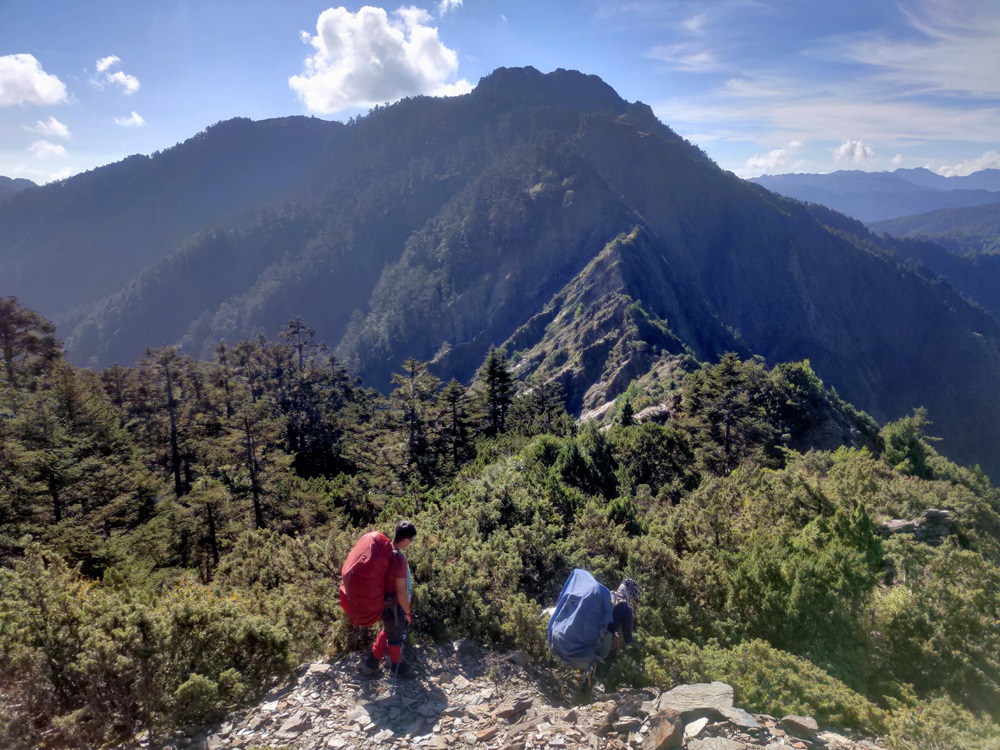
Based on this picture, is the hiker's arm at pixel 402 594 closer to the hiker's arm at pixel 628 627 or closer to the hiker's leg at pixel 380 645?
the hiker's leg at pixel 380 645

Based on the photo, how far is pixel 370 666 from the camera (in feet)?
16.8

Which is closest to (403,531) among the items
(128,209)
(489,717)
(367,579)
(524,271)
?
(367,579)

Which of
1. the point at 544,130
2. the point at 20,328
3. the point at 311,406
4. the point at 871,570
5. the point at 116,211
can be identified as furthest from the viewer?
the point at 116,211

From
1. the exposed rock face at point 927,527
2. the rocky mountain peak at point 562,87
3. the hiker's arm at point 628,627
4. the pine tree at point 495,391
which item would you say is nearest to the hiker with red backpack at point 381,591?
the hiker's arm at point 628,627

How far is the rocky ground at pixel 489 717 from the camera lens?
416 cm

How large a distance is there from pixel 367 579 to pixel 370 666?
86cm

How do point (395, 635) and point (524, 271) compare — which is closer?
point (395, 635)

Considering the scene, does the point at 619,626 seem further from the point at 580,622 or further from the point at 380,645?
the point at 380,645

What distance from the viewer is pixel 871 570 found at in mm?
6363

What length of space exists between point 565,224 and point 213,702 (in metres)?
106

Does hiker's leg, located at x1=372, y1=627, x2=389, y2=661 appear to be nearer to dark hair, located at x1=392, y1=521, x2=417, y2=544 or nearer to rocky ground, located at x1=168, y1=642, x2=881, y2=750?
rocky ground, located at x1=168, y1=642, x2=881, y2=750

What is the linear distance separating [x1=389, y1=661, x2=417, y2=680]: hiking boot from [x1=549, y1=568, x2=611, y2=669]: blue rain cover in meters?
1.38

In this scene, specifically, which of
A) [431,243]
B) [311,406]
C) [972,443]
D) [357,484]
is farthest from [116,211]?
[972,443]

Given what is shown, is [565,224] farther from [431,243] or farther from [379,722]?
[379,722]
